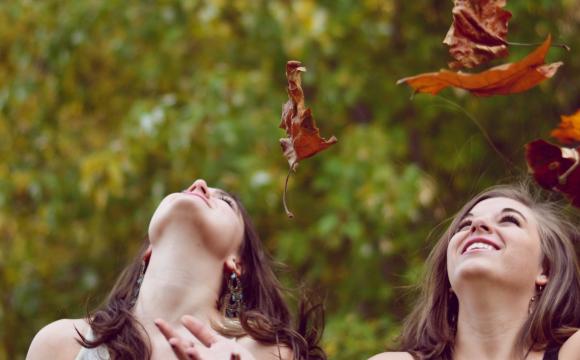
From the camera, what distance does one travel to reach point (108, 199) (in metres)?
7.89

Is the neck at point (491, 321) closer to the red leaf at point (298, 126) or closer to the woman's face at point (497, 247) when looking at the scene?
the woman's face at point (497, 247)

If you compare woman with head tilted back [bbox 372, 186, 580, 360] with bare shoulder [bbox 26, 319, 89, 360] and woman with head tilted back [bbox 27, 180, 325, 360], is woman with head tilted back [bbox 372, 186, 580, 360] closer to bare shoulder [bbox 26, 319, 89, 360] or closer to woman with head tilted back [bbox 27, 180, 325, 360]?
woman with head tilted back [bbox 27, 180, 325, 360]

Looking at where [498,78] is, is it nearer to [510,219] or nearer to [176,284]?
[510,219]

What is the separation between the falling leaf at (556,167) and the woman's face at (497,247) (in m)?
0.82

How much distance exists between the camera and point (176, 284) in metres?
4.16

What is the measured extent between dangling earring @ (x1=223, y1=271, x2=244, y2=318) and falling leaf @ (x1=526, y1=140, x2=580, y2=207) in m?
1.36

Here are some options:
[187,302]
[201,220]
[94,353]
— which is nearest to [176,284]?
[187,302]

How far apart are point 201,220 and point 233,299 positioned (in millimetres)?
333

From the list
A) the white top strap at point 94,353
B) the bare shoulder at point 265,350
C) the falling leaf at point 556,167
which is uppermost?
the falling leaf at point 556,167

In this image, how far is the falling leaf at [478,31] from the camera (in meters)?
3.63

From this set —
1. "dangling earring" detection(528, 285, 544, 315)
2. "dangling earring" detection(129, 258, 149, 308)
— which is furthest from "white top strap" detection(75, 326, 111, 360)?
"dangling earring" detection(528, 285, 544, 315)


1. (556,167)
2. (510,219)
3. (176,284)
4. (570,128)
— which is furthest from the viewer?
(510,219)

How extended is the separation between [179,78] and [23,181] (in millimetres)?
1228

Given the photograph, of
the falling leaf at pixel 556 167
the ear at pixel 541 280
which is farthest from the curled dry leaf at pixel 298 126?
the ear at pixel 541 280
